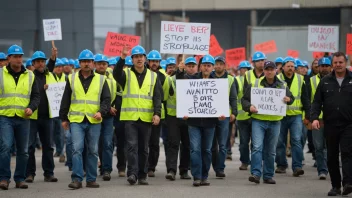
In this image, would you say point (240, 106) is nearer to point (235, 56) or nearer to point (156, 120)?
point (156, 120)

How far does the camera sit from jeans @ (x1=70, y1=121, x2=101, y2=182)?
1241 centimetres

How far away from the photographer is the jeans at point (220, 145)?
46.8 feet

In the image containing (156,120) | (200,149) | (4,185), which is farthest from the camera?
(200,149)

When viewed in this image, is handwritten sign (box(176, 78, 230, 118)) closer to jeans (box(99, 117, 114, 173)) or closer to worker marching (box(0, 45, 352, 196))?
worker marching (box(0, 45, 352, 196))

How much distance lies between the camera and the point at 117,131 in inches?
586

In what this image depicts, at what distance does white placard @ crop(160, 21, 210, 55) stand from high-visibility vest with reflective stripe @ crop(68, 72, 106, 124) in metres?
2.61

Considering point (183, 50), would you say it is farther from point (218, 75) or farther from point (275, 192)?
point (275, 192)

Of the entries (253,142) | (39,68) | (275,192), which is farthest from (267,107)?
(39,68)

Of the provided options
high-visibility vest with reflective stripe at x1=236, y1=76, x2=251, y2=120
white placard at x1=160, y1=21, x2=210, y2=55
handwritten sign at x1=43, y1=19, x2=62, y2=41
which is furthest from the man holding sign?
handwritten sign at x1=43, y1=19, x2=62, y2=41

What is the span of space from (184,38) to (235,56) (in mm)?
7906

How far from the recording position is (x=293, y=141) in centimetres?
1463

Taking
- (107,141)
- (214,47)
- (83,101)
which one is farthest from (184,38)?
(214,47)

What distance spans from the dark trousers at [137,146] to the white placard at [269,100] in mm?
1810

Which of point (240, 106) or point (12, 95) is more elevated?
point (12, 95)
